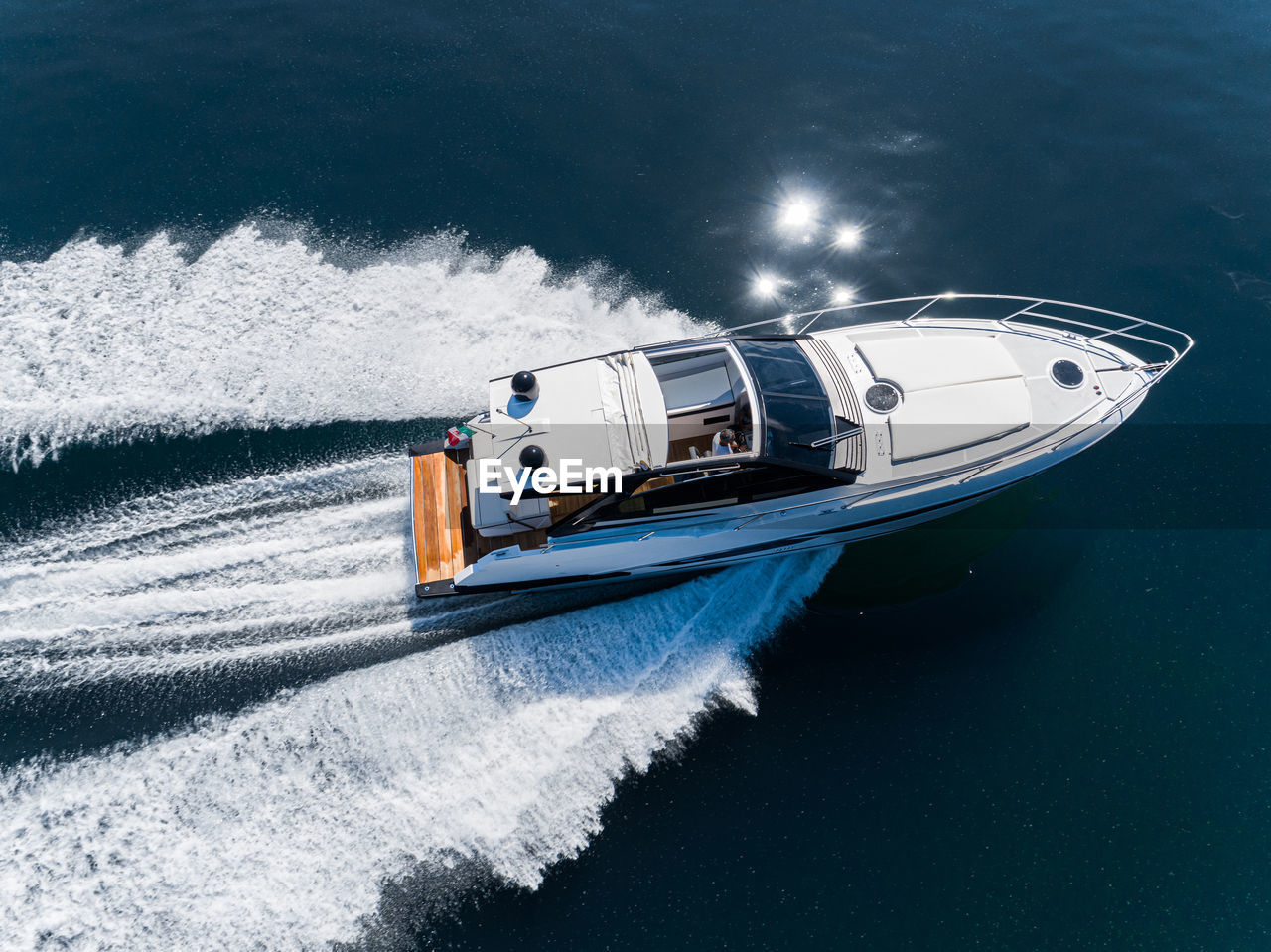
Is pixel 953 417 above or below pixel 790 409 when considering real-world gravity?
below

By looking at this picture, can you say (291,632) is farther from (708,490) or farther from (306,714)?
(708,490)

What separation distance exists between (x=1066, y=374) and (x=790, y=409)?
488cm

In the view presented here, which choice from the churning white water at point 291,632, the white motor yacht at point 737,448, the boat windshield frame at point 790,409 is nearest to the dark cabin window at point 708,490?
the white motor yacht at point 737,448

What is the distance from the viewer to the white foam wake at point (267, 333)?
37.8ft

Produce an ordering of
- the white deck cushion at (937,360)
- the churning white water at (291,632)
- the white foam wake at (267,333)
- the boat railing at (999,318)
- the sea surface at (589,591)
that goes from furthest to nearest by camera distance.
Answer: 1. the boat railing at (999,318)
2. the white foam wake at (267,333)
3. the white deck cushion at (937,360)
4. the sea surface at (589,591)
5. the churning white water at (291,632)

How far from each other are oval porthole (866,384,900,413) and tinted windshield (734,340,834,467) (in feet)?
2.58

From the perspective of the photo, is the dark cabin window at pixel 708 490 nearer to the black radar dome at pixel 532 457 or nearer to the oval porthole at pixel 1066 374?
the black radar dome at pixel 532 457

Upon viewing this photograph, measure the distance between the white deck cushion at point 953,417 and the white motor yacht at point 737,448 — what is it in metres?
0.03

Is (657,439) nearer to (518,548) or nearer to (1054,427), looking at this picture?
(518,548)

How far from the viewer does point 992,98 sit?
1585 cm

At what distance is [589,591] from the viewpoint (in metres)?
11.0

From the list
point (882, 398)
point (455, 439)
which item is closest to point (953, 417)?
point (882, 398)

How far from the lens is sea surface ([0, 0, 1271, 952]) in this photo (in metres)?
9.14

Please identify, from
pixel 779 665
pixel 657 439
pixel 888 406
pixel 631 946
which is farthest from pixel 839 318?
pixel 631 946
